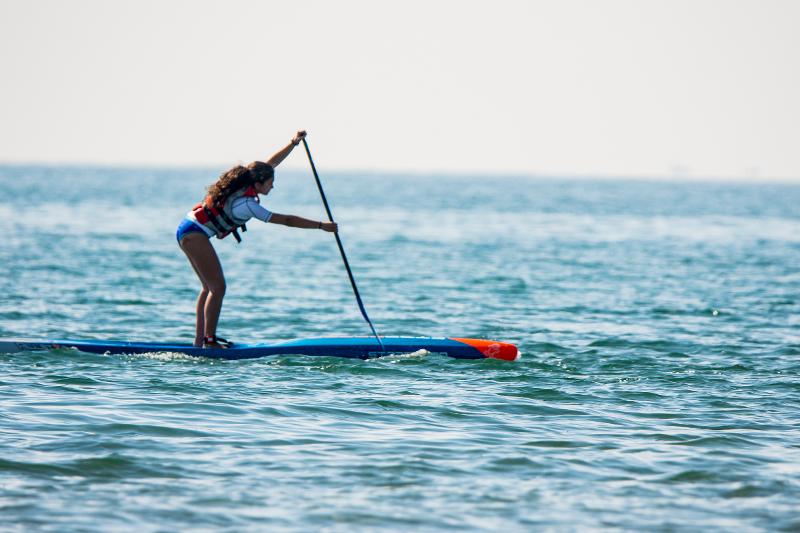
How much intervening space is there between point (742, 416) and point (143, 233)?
30.7 meters

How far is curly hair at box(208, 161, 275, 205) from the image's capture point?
11203mm

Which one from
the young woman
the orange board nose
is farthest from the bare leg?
the orange board nose

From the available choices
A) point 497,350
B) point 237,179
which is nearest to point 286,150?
point 237,179

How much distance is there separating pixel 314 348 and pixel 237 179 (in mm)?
2301

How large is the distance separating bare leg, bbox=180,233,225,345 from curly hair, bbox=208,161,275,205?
537 mm

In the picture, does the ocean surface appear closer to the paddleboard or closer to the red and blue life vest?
the paddleboard

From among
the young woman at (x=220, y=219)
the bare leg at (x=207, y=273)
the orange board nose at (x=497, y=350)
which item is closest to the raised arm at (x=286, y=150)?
the young woman at (x=220, y=219)

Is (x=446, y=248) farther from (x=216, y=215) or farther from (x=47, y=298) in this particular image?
(x=216, y=215)

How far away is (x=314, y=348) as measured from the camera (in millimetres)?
12383

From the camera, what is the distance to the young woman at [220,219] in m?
11.2

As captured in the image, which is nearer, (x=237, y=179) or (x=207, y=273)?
(x=237, y=179)

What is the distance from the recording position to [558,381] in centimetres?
1151

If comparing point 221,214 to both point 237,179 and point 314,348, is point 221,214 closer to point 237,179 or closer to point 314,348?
point 237,179

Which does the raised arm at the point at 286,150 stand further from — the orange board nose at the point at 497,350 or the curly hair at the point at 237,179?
the orange board nose at the point at 497,350
